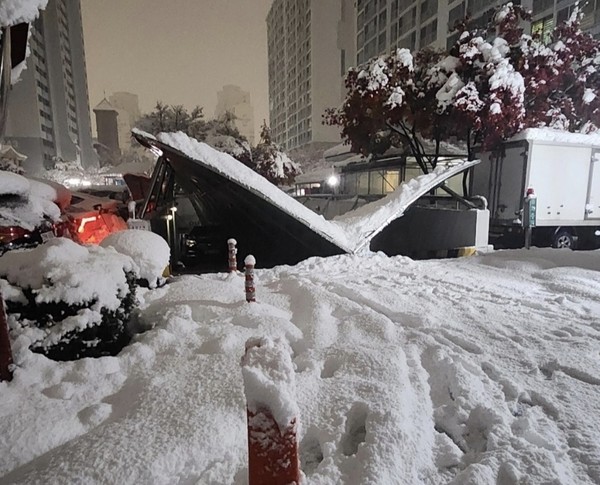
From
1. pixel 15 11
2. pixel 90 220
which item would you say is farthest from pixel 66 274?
pixel 90 220

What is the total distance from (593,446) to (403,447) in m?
1.19

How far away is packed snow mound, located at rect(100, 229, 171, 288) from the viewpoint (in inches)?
172

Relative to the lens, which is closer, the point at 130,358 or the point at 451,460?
the point at 451,460

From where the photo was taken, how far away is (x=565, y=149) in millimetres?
10211

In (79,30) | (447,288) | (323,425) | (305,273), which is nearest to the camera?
(323,425)

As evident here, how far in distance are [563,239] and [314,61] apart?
67131 mm

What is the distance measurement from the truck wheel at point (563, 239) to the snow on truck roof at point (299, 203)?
5.06 meters

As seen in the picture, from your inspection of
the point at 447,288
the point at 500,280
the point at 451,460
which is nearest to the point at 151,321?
the point at 451,460

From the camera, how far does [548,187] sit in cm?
1012

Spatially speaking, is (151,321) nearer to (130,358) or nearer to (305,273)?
(130,358)

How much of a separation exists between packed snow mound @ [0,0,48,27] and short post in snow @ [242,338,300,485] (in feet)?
9.20

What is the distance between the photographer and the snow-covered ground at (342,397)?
204 cm

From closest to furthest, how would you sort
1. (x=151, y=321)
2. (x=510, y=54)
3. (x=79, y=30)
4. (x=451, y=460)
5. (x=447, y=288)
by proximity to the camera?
(x=451, y=460) < (x=151, y=321) < (x=447, y=288) < (x=510, y=54) < (x=79, y=30)

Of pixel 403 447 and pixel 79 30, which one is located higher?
pixel 79 30
